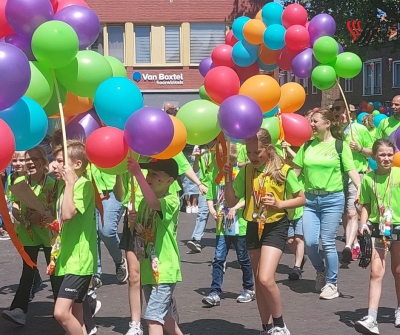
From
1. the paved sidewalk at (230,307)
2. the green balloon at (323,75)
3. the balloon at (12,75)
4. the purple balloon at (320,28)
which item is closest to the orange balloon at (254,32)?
the purple balloon at (320,28)

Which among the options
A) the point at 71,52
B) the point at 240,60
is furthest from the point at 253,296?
the point at 71,52

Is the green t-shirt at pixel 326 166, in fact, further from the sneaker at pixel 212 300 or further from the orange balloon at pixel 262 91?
the orange balloon at pixel 262 91

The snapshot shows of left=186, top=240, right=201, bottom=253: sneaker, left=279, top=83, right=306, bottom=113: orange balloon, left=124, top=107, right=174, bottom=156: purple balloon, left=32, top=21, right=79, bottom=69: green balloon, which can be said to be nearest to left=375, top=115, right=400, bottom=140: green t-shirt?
left=279, top=83, right=306, bottom=113: orange balloon

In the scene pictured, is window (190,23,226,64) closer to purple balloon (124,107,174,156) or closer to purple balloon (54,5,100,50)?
purple balloon (54,5,100,50)

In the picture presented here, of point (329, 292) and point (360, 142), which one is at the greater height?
point (360, 142)

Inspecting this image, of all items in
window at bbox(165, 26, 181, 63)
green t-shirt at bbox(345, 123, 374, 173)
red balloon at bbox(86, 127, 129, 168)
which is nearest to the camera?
red balloon at bbox(86, 127, 129, 168)

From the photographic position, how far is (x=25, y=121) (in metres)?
4.88

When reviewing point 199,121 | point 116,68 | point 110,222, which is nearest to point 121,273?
point 110,222

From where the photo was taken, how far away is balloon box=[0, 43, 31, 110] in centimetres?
458

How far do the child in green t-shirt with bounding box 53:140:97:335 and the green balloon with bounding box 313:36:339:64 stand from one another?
12.8 ft

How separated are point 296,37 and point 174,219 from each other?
3.78 m

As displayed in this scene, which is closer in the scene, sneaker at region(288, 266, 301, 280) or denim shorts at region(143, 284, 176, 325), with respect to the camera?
denim shorts at region(143, 284, 176, 325)

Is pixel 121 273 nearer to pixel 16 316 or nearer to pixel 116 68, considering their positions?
pixel 16 316

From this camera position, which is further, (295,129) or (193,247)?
(193,247)
